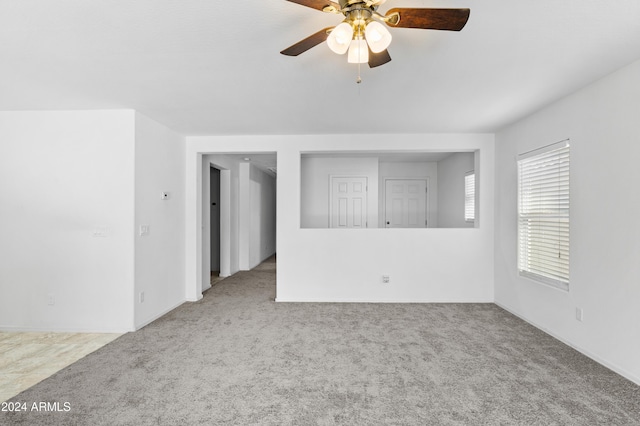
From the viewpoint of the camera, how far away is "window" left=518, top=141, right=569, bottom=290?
3.29 m

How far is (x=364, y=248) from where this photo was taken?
15.7ft

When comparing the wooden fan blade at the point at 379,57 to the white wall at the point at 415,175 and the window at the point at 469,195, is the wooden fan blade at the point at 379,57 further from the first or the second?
the white wall at the point at 415,175

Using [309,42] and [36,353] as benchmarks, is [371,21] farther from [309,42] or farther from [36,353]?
[36,353]

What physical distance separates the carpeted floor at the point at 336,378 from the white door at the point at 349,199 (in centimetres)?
279

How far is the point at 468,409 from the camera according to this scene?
2.13 m

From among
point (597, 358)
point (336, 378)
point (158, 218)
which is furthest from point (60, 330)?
point (597, 358)

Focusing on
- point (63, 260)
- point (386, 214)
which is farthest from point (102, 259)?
point (386, 214)

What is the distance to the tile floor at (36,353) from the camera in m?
2.52

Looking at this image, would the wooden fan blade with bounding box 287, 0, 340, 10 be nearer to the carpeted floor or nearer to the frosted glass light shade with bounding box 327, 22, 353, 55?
the frosted glass light shade with bounding box 327, 22, 353, 55

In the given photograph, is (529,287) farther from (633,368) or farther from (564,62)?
(564,62)

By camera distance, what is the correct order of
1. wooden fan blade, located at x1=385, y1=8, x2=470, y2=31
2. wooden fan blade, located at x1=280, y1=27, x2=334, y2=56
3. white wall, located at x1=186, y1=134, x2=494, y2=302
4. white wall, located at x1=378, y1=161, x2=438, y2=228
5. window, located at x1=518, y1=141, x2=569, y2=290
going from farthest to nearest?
white wall, located at x1=378, y1=161, x2=438, y2=228, white wall, located at x1=186, y1=134, x2=494, y2=302, window, located at x1=518, y1=141, x2=569, y2=290, wooden fan blade, located at x1=280, y1=27, x2=334, y2=56, wooden fan blade, located at x1=385, y1=8, x2=470, y2=31

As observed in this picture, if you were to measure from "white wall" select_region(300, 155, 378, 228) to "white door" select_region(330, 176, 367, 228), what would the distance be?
10 centimetres

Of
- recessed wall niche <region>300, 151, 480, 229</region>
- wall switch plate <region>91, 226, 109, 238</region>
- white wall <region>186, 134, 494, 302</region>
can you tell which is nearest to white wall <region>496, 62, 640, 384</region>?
white wall <region>186, 134, 494, 302</region>

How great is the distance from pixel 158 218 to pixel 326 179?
130 inches
